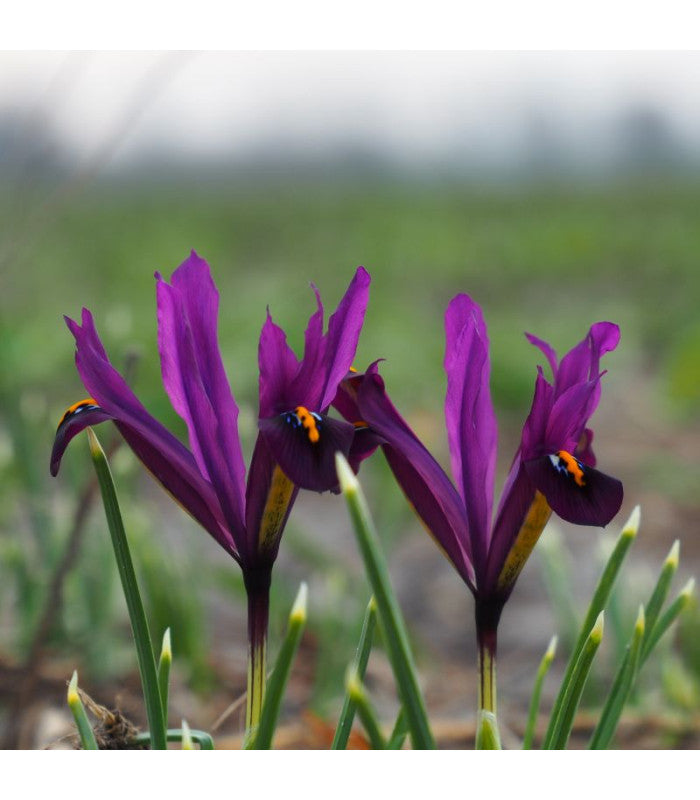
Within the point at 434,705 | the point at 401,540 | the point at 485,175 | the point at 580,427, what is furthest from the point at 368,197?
the point at 580,427

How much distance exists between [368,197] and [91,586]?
2659 millimetres

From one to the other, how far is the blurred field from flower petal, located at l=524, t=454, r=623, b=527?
411 millimetres

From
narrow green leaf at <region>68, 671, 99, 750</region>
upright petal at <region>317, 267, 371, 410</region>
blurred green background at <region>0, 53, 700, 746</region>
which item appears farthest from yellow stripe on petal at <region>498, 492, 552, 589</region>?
blurred green background at <region>0, 53, 700, 746</region>

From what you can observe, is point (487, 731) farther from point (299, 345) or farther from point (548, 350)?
point (299, 345)

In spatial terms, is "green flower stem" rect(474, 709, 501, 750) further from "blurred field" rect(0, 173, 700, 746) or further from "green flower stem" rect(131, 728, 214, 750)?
"blurred field" rect(0, 173, 700, 746)

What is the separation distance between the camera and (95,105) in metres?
0.92

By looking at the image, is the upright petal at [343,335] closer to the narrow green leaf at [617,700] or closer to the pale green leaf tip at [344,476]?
the pale green leaf tip at [344,476]

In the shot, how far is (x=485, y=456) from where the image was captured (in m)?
0.46

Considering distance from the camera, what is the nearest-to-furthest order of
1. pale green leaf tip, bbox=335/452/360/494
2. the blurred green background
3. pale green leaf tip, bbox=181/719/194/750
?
pale green leaf tip, bbox=335/452/360/494 → pale green leaf tip, bbox=181/719/194/750 → the blurred green background

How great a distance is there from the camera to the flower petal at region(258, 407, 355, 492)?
37cm

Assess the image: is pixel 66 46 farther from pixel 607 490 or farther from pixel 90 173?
pixel 607 490

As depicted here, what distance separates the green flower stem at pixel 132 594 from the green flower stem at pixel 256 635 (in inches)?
1.9

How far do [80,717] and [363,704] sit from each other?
140mm

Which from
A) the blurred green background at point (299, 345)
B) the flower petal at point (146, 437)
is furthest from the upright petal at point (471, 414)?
the blurred green background at point (299, 345)
